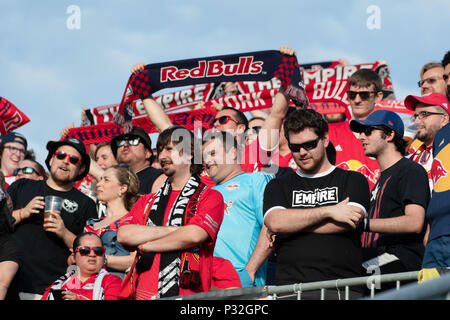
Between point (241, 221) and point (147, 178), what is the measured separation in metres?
2.59

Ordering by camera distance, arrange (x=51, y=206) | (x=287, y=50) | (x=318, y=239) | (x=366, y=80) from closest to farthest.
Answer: (x=318, y=239) → (x=51, y=206) → (x=366, y=80) → (x=287, y=50)

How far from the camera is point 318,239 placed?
4887 millimetres

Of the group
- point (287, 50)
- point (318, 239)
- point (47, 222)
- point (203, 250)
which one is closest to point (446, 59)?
point (318, 239)

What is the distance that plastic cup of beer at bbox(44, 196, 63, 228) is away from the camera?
273 inches

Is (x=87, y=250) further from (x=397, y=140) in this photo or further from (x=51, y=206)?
(x=397, y=140)

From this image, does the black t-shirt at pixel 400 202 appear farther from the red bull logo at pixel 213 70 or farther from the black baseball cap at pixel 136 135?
the black baseball cap at pixel 136 135

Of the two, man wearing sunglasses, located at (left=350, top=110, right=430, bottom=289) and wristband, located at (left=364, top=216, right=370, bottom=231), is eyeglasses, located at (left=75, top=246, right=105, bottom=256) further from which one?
wristband, located at (left=364, top=216, right=370, bottom=231)

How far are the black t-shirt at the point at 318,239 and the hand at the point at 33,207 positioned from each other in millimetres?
2932

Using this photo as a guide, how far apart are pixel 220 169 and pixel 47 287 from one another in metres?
2.29

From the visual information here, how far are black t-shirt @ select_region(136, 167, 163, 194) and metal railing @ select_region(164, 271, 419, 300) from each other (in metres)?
4.16

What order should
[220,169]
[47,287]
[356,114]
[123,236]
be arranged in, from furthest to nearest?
[356,114], [47,287], [220,169], [123,236]

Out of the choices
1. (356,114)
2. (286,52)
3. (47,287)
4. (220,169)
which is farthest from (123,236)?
(286,52)
